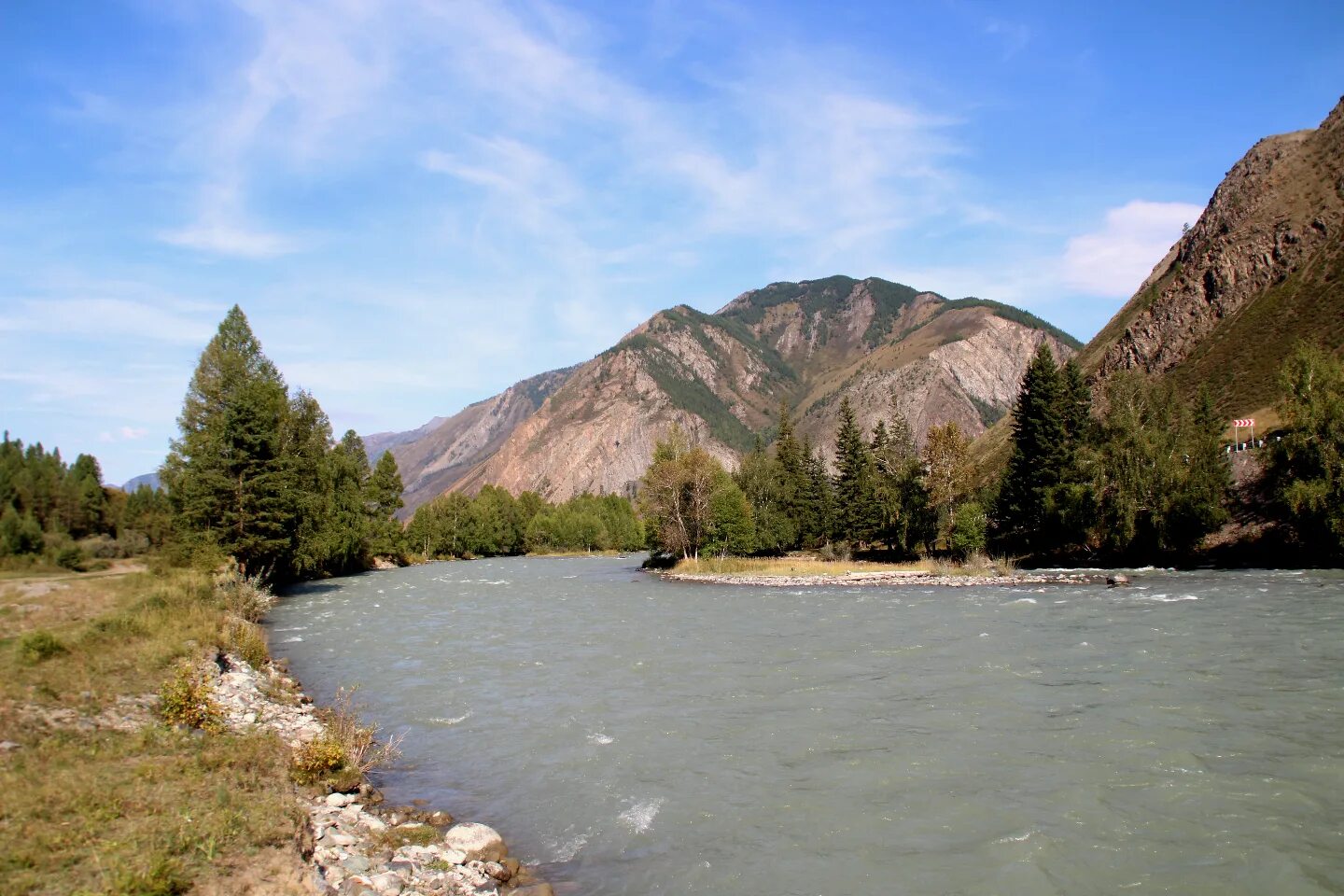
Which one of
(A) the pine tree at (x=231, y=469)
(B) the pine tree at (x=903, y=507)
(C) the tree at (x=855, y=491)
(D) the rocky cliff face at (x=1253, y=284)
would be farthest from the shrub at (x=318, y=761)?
(D) the rocky cliff face at (x=1253, y=284)

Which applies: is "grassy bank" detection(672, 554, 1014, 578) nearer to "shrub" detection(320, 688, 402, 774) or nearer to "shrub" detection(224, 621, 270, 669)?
"shrub" detection(224, 621, 270, 669)

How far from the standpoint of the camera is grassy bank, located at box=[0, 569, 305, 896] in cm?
667

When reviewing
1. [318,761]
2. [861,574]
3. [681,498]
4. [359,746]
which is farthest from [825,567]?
[318,761]

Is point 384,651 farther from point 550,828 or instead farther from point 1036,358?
point 1036,358

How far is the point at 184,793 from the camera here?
29.2 feet

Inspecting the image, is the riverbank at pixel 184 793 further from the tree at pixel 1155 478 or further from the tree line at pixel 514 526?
the tree line at pixel 514 526

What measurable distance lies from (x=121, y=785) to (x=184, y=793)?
0.74m

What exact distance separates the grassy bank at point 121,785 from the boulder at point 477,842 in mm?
2270

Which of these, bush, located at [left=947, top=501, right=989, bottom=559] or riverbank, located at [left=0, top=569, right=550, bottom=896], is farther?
bush, located at [left=947, top=501, right=989, bottom=559]

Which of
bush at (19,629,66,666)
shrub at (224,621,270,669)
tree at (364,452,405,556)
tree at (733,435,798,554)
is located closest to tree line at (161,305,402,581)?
A: shrub at (224,621,270,669)

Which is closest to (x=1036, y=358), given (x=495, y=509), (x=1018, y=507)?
(x=1018, y=507)

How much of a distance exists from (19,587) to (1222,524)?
226 ft

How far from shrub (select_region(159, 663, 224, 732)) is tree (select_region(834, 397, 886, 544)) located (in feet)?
217

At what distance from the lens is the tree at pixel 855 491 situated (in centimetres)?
7412
